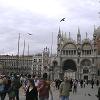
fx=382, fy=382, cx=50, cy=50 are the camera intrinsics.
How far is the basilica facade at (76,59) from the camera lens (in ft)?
363

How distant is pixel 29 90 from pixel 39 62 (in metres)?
157

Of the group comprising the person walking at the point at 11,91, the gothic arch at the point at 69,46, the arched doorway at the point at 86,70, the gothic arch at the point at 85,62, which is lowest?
the person walking at the point at 11,91

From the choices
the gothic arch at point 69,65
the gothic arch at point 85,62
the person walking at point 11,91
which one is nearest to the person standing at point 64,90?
the person walking at point 11,91

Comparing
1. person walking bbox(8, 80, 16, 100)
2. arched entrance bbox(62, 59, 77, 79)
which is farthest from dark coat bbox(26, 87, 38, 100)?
arched entrance bbox(62, 59, 77, 79)

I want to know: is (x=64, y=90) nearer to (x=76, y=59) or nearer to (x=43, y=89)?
(x=43, y=89)

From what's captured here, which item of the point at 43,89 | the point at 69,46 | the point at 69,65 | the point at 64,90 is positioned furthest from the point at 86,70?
the point at 43,89

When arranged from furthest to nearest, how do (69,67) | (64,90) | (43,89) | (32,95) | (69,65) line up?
(69,65) → (69,67) → (64,90) → (43,89) → (32,95)

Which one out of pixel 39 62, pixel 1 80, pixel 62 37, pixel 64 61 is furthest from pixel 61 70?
pixel 1 80

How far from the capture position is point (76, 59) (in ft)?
373

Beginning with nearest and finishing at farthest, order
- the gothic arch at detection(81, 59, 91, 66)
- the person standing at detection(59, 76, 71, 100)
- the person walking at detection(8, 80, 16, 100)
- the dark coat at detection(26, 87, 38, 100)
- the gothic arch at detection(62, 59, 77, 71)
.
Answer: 1. the dark coat at detection(26, 87, 38, 100)
2. the person standing at detection(59, 76, 71, 100)
3. the person walking at detection(8, 80, 16, 100)
4. the gothic arch at detection(81, 59, 91, 66)
5. the gothic arch at detection(62, 59, 77, 71)

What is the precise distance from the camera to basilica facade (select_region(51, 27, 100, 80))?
11069 cm

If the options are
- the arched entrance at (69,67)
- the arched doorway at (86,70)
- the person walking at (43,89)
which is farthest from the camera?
the arched entrance at (69,67)

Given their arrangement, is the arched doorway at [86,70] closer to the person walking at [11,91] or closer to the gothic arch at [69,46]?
the gothic arch at [69,46]

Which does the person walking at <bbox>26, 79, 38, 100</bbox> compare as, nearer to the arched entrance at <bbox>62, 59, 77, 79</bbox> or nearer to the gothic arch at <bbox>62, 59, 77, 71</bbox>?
the arched entrance at <bbox>62, 59, 77, 79</bbox>
